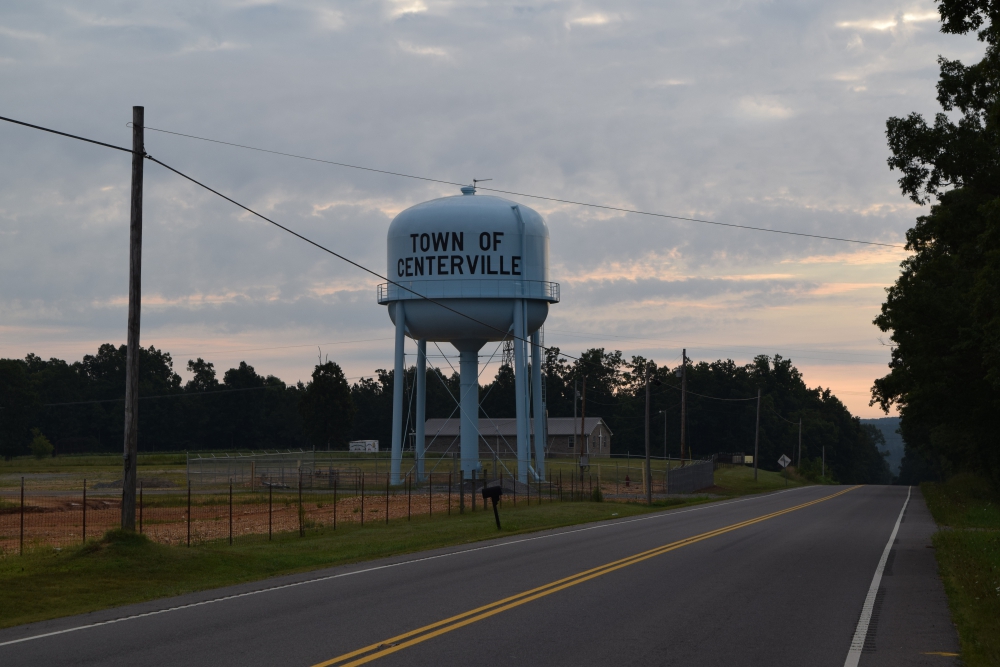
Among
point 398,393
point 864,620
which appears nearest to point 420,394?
point 398,393

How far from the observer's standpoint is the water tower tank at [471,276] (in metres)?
48.7

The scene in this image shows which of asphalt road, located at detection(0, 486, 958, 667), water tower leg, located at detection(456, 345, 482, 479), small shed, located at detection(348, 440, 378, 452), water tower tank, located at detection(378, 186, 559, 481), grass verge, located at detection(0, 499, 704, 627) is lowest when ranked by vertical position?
small shed, located at detection(348, 440, 378, 452)

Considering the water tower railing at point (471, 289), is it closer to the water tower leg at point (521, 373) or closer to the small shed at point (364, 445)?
the water tower leg at point (521, 373)

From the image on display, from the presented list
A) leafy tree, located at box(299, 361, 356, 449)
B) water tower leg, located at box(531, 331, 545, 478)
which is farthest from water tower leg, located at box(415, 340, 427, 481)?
leafy tree, located at box(299, 361, 356, 449)

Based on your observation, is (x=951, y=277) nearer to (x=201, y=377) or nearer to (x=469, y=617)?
(x=469, y=617)

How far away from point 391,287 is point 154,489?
19982 millimetres

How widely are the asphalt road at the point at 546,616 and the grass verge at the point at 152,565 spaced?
121 centimetres

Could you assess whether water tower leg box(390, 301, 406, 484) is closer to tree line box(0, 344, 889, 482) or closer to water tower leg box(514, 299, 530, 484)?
water tower leg box(514, 299, 530, 484)

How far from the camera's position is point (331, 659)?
392 inches

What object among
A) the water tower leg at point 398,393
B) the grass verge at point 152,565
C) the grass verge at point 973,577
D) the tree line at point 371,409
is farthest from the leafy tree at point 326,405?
the grass verge at point 152,565

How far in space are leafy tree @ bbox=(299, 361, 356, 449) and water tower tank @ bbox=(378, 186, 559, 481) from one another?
224ft

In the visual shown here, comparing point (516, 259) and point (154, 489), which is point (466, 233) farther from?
point (154, 489)

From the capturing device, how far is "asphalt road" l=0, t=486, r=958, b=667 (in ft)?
34.1

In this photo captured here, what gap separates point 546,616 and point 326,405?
108 meters
